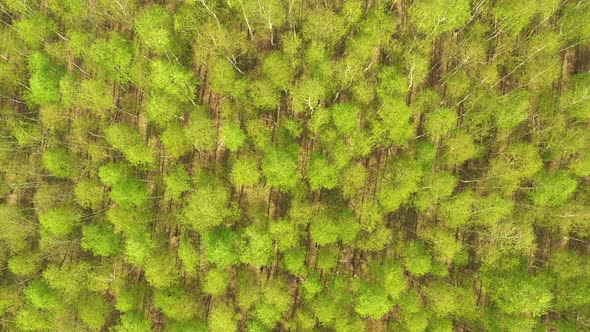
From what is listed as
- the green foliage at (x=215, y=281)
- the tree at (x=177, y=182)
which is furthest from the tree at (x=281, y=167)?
the green foliage at (x=215, y=281)

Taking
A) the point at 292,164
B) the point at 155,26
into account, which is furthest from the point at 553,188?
the point at 155,26

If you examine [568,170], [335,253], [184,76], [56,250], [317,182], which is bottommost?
[56,250]

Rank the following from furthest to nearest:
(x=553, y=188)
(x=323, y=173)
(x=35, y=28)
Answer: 1. (x=35, y=28)
2. (x=323, y=173)
3. (x=553, y=188)

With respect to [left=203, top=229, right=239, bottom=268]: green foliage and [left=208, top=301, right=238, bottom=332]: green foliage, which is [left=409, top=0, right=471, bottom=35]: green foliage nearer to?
[left=203, top=229, right=239, bottom=268]: green foliage

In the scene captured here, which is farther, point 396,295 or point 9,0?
point 9,0

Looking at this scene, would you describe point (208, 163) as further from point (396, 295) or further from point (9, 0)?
point (9, 0)

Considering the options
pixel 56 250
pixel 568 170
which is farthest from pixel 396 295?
pixel 56 250

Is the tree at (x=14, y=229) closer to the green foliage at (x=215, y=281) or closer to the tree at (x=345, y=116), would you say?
the green foliage at (x=215, y=281)

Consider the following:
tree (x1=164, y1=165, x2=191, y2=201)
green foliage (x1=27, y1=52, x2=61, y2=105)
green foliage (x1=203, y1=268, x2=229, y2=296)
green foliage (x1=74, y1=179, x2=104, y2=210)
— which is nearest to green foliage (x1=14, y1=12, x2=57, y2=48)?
green foliage (x1=27, y1=52, x2=61, y2=105)

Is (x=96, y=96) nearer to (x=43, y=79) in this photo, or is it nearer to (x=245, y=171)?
(x=43, y=79)
